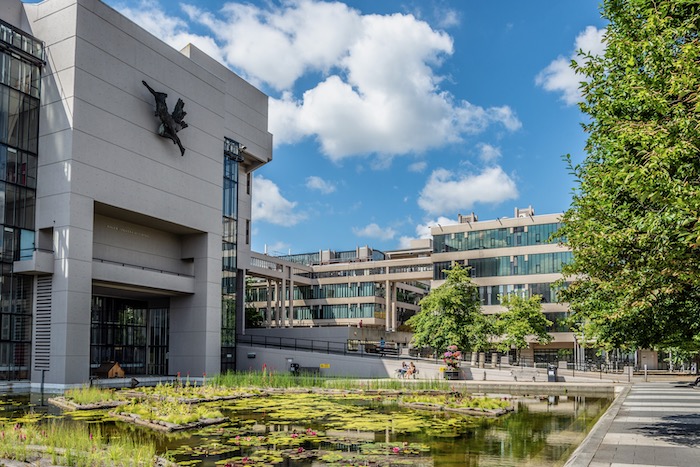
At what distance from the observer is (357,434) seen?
17.9 meters

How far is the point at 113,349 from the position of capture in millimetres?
48656

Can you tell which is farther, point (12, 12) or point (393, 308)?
point (393, 308)

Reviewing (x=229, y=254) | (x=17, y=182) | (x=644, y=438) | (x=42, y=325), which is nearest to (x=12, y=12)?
(x=17, y=182)

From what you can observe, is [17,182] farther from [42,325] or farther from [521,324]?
[521,324]

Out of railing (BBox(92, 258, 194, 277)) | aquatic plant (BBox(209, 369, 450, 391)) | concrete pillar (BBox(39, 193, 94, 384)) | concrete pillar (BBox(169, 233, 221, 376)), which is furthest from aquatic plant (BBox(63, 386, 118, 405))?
concrete pillar (BBox(169, 233, 221, 376))

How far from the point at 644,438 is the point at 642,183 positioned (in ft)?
25.0

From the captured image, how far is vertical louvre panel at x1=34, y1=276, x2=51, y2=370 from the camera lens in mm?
37156

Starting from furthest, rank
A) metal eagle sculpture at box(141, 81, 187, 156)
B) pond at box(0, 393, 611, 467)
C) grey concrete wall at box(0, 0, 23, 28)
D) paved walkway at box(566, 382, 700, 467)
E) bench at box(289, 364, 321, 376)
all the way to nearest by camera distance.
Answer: bench at box(289, 364, 321, 376), metal eagle sculpture at box(141, 81, 187, 156), grey concrete wall at box(0, 0, 23, 28), pond at box(0, 393, 611, 467), paved walkway at box(566, 382, 700, 467)

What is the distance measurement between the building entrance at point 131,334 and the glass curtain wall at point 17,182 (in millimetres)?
9958

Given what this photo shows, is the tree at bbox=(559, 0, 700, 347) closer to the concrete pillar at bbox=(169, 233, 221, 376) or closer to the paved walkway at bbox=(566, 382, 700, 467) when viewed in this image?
the paved walkway at bbox=(566, 382, 700, 467)

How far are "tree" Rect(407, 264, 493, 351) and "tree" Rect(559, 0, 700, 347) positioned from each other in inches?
1318

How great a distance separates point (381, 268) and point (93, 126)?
249ft

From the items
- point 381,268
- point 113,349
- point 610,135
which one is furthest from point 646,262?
point 381,268

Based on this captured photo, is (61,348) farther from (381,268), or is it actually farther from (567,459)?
(381,268)
